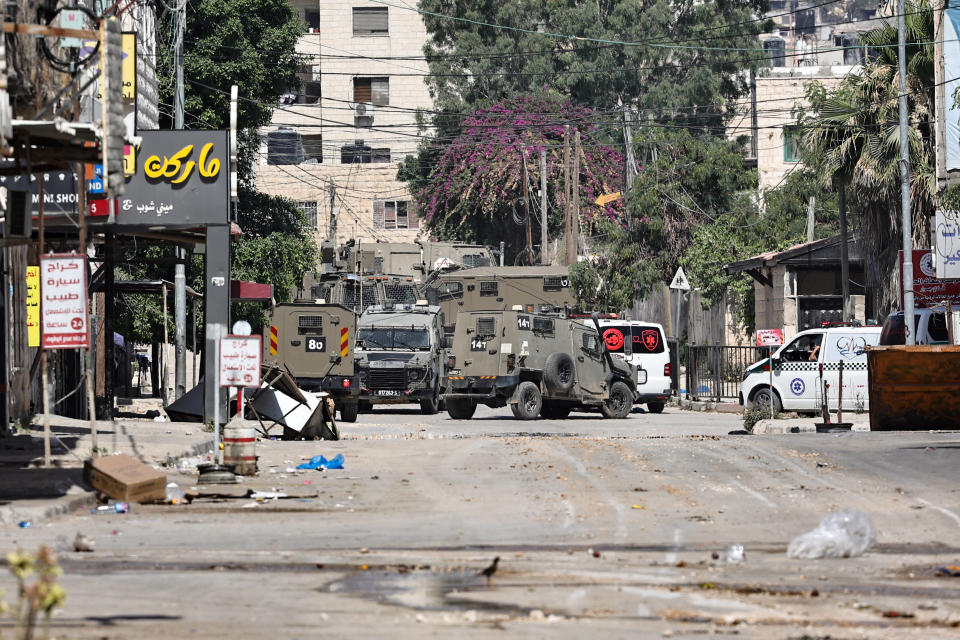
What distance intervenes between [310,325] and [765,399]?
10.1 m

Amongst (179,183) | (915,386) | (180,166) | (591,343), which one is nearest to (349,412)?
(591,343)

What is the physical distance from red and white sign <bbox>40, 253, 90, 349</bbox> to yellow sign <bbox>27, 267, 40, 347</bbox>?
1007 centimetres

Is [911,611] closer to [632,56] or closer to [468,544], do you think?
[468,544]

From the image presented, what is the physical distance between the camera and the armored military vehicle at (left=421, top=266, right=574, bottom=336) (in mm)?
44344

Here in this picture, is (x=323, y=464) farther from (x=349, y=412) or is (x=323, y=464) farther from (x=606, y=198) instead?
(x=606, y=198)

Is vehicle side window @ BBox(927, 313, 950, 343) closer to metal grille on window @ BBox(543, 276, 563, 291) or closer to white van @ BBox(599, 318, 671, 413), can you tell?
white van @ BBox(599, 318, 671, 413)

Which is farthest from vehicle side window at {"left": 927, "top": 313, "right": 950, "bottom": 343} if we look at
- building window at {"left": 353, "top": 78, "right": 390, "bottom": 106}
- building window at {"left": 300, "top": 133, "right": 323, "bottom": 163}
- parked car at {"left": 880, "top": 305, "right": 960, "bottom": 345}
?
building window at {"left": 353, "top": 78, "right": 390, "bottom": 106}

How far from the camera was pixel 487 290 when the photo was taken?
146 feet

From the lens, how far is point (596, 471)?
1755 cm

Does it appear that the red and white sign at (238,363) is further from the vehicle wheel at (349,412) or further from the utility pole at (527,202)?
the utility pole at (527,202)

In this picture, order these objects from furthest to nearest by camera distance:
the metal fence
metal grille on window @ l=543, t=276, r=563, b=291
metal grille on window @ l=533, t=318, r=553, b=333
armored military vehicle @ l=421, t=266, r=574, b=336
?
metal grille on window @ l=543, t=276, r=563, b=291, armored military vehicle @ l=421, t=266, r=574, b=336, the metal fence, metal grille on window @ l=533, t=318, r=553, b=333

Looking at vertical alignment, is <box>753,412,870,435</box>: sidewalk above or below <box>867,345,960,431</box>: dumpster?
below

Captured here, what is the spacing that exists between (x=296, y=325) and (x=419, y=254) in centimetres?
1712

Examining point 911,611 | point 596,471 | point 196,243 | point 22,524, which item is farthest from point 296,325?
point 911,611
